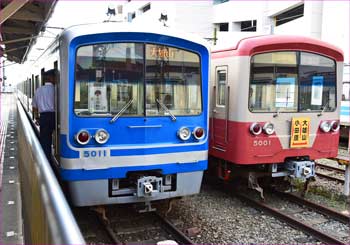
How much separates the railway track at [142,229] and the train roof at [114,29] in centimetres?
241

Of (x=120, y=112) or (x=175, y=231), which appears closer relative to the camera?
(x=120, y=112)

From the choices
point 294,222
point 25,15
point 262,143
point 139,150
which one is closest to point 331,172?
point 262,143

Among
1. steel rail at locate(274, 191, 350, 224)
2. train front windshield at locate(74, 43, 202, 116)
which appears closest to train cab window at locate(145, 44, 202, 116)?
train front windshield at locate(74, 43, 202, 116)

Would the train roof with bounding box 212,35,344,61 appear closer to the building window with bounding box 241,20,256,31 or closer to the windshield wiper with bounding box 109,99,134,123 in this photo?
the windshield wiper with bounding box 109,99,134,123

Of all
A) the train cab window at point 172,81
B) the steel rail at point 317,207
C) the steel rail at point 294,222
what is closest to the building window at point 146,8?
the steel rail at point 317,207

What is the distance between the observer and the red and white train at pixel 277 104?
240 inches

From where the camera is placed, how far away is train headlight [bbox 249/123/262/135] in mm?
6102

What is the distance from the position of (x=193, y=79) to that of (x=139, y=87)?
80 cm

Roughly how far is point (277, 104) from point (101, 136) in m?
3.03

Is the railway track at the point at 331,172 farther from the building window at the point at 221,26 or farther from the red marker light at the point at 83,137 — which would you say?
the building window at the point at 221,26

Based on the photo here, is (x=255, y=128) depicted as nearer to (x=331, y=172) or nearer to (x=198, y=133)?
(x=198, y=133)

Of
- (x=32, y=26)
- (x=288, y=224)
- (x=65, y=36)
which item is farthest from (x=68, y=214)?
(x=32, y=26)

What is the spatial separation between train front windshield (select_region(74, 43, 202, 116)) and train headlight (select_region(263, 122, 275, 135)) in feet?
4.57

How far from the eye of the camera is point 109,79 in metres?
4.77
